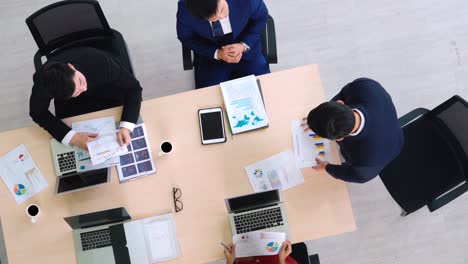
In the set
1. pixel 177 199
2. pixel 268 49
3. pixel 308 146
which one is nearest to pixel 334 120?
pixel 308 146

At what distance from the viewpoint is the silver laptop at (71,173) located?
2018mm

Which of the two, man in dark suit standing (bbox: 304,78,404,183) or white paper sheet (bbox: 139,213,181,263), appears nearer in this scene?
man in dark suit standing (bbox: 304,78,404,183)

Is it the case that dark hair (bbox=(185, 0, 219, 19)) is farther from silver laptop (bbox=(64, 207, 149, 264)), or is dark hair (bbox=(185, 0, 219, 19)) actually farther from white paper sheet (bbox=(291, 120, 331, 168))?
silver laptop (bbox=(64, 207, 149, 264))

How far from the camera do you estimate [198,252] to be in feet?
6.47

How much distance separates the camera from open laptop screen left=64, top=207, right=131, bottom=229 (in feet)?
6.16

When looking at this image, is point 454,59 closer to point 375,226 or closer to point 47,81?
point 375,226

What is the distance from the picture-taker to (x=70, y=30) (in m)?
2.29

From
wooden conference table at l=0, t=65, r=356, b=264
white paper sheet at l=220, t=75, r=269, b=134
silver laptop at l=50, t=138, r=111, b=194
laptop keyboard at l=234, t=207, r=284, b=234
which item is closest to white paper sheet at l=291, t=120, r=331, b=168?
wooden conference table at l=0, t=65, r=356, b=264

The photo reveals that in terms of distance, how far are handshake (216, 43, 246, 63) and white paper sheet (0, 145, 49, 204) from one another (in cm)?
123

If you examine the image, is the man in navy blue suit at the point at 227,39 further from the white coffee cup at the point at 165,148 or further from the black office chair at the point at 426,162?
the black office chair at the point at 426,162

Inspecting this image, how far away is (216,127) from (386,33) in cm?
185

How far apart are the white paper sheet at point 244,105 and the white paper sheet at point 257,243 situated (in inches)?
21.6

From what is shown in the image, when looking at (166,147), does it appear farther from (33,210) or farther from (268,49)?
(268,49)

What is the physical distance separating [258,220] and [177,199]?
44cm
